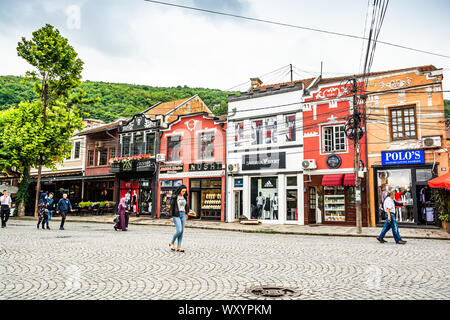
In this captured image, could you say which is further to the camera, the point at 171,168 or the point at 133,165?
the point at 133,165

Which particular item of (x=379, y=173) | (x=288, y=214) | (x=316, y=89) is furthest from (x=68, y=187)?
(x=379, y=173)

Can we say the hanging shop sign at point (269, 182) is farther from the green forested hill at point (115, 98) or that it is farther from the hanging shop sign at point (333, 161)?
the green forested hill at point (115, 98)

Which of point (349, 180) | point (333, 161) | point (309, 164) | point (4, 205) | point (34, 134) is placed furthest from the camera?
point (34, 134)

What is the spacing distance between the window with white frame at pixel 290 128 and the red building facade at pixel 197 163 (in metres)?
5.12

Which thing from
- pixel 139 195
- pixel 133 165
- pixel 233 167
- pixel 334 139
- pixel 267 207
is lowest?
pixel 267 207

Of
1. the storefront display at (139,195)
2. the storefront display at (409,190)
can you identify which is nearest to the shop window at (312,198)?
the storefront display at (409,190)

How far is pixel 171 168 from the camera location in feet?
96.2

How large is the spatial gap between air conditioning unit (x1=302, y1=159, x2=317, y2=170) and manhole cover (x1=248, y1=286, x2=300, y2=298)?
17.2 metres

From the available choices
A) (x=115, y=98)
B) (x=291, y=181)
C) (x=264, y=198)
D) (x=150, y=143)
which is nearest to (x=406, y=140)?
(x=291, y=181)

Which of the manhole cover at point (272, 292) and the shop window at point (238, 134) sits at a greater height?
the shop window at point (238, 134)

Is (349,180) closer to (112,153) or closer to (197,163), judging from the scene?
(197,163)

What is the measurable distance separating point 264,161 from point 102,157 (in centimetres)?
1750

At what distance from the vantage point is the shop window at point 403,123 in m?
20.3

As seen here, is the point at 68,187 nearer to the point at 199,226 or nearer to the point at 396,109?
the point at 199,226
